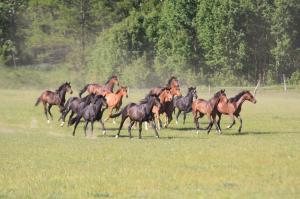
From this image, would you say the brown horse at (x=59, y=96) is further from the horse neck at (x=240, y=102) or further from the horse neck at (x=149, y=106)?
the horse neck at (x=240, y=102)

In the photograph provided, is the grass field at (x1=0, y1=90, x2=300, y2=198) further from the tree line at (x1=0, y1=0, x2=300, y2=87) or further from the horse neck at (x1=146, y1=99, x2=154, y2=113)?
the tree line at (x1=0, y1=0, x2=300, y2=87)

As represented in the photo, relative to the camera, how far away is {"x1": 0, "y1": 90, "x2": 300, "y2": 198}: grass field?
16.6 m

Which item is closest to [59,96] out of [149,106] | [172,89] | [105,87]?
[105,87]

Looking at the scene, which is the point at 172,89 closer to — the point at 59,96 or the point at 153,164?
the point at 59,96

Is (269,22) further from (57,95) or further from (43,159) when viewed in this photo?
(43,159)

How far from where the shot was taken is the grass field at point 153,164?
654 inches

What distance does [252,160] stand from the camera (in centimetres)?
2128

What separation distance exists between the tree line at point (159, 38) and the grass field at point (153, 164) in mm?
40926

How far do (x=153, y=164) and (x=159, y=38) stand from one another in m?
67.6

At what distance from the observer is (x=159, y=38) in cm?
8788

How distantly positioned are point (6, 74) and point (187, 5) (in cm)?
3160

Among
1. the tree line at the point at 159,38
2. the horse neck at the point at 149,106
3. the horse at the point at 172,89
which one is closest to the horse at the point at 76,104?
the horse neck at the point at 149,106

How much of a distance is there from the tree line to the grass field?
134 feet

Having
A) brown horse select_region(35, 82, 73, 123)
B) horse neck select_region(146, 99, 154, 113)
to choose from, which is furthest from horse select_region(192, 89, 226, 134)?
brown horse select_region(35, 82, 73, 123)
